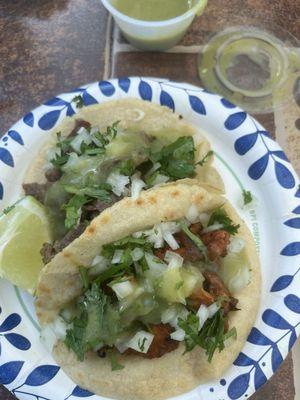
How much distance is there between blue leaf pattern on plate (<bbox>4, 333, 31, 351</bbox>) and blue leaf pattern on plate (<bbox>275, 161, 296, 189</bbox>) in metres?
1.06

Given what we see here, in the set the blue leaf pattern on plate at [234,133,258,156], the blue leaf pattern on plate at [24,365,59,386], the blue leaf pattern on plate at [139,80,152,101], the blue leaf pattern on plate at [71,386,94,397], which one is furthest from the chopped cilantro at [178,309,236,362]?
the blue leaf pattern on plate at [139,80,152,101]

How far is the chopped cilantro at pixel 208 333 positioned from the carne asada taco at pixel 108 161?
43 centimetres

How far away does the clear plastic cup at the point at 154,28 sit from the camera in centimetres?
208

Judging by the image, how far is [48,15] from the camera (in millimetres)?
2492

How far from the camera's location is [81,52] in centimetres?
240

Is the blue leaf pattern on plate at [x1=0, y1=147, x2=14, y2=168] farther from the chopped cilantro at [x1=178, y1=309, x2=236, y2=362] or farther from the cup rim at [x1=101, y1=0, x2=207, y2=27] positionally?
the chopped cilantro at [x1=178, y1=309, x2=236, y2=362]

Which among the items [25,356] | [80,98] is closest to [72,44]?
[80,98]

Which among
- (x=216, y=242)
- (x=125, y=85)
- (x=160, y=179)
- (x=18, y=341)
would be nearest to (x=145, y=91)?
(x=125, y=85)

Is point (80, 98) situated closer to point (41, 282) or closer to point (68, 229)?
point (68, 229)

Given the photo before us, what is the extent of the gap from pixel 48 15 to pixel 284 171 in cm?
142

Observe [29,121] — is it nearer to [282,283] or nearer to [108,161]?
[108,161]

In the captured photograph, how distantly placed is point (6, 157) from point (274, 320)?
3.76ft

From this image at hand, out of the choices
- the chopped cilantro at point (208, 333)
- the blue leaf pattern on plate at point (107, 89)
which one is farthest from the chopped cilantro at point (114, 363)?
the blue leaf pattern on plate at point (107, 89)

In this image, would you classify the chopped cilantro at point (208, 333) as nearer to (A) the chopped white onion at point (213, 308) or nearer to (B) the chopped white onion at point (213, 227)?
(A) the chopped white onion at point (213, 308)
